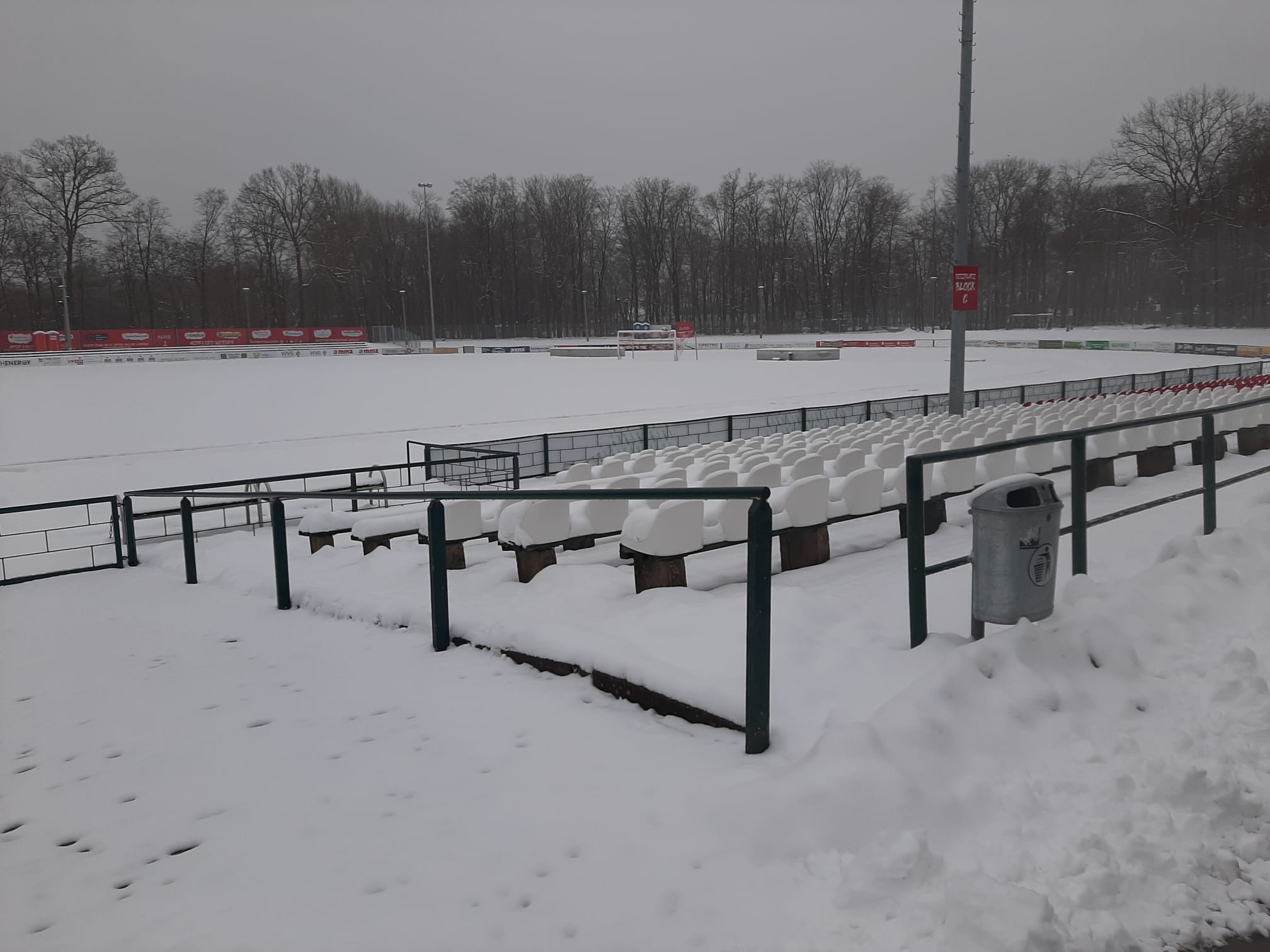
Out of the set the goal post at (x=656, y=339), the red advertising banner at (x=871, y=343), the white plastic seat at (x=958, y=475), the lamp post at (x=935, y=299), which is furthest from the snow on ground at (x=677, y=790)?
the lamp post at (x=935, y=299)

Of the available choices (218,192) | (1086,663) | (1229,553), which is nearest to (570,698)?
(1086,663)

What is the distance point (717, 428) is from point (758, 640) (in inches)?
650

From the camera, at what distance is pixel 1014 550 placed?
182 inches

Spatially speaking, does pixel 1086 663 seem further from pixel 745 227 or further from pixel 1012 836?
pixel 745 227

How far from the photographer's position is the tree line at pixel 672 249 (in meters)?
72.4

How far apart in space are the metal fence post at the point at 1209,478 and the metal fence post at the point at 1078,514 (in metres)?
2.06

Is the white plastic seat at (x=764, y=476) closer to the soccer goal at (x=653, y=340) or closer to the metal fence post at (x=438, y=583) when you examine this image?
the metal fence post at (x=438, y=583)

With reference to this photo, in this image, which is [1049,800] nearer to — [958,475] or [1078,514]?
[1078,514]

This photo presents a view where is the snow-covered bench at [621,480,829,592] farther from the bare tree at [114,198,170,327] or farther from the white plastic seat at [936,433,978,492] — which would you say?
the bare tree at [114,198,170,327]

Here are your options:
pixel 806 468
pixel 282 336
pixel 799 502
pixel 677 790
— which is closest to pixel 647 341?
pixel 282 336

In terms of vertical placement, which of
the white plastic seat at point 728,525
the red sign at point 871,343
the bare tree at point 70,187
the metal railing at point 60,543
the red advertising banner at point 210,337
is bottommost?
the metal railing at point 60,543

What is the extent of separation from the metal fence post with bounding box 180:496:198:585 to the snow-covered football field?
2.84m

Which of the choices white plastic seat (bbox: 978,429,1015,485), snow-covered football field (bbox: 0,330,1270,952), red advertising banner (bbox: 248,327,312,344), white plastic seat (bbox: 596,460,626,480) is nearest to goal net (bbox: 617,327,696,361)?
red advertising banner (bbox: 248,327,312,344)

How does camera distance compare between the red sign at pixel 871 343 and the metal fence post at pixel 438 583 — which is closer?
the metal fence post at pixel 438 583
